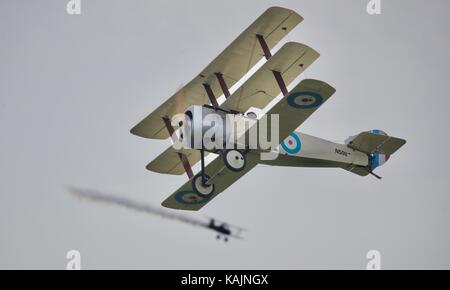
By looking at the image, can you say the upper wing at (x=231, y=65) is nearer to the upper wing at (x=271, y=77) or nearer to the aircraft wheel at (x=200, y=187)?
the upper wing at (x=271, y=77)

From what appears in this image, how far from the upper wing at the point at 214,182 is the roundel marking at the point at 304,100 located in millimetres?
1482

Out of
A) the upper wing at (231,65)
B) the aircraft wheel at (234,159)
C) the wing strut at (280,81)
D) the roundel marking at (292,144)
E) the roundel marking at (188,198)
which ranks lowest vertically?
the roundel marking at (188,198)

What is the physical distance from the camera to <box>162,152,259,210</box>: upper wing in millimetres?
16922

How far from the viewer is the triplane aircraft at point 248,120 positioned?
16.1 meters

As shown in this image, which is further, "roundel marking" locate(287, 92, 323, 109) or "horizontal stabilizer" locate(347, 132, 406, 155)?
"horizontal stabilizer" locate(347, 132, 406, 155)

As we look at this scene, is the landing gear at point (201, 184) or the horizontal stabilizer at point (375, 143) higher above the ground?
the horizontal stabilizer at point (375, 143)

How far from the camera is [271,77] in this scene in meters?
16.8

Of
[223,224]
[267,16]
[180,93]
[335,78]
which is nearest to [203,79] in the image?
[180,93]

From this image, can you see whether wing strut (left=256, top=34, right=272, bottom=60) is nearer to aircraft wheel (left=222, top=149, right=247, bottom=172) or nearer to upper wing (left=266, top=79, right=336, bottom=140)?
upper wing (left=266, top=79, right=336, bottom=140)

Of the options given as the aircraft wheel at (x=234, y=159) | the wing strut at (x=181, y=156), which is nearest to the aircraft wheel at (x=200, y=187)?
the wing strut at (x=181, y=156)

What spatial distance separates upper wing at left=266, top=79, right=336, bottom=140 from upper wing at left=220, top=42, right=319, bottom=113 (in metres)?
1.03

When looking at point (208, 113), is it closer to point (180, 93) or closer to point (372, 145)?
point (180, 93)

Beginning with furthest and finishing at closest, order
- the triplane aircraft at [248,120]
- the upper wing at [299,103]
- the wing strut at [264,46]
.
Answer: the wing strut at [264,46], the triplane aircraft at [248,120], the upper wing at [299,103]

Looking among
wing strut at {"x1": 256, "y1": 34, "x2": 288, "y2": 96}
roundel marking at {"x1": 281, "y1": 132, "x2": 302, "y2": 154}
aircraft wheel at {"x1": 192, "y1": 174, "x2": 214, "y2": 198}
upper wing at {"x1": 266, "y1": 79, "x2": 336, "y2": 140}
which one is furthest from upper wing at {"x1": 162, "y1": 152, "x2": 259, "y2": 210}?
wing strut at {"x1": 256, "y1": 34, "x2": 288, "y2": 96}
